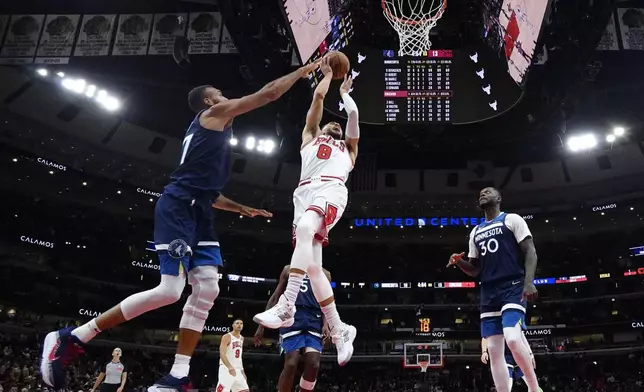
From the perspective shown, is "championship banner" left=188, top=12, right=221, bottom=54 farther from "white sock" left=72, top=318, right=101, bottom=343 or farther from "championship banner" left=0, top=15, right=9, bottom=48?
"white sock" left=72, top=318, right=101, bottom=343

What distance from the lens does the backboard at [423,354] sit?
26719 millimetres

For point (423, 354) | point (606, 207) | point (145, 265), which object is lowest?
point (423, 354)

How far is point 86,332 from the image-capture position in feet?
14.1

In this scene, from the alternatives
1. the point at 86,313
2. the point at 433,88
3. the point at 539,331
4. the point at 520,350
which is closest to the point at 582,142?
the point at 539,331

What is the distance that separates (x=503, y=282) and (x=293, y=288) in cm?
251

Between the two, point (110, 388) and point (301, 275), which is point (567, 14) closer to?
point (301, 275)

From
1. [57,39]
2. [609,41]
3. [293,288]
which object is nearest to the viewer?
[293,288]

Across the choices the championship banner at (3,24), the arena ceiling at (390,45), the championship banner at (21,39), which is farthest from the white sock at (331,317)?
the championship banner at (3,24)

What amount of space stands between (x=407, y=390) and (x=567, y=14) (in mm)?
22505

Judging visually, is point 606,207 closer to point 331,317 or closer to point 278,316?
point 331,317

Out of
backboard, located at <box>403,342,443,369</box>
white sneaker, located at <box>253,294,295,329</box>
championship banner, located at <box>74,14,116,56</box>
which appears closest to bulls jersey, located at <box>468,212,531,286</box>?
white sneaker, located at <box>253,294,295,329</box>

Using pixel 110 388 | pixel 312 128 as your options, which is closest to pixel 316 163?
pixel 312 128

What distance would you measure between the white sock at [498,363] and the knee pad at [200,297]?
3087mm

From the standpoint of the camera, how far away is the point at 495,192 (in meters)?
6.47
